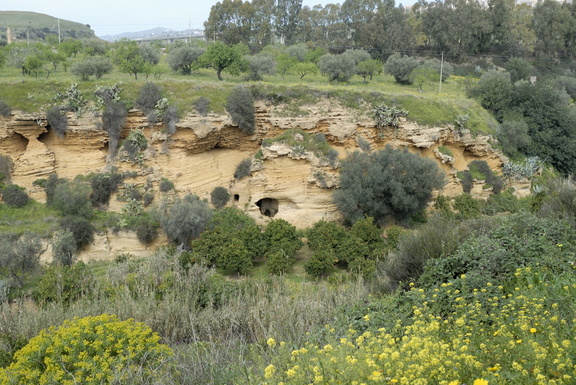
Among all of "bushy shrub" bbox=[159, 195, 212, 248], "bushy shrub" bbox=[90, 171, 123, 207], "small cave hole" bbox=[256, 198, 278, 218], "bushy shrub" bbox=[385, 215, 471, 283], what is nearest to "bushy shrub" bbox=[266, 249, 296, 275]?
"bushy shrub" bbox=[159, 195, 212, 248]

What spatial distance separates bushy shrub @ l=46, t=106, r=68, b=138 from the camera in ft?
69.8

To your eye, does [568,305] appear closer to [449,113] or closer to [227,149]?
[227,149]

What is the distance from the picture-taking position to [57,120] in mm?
21375

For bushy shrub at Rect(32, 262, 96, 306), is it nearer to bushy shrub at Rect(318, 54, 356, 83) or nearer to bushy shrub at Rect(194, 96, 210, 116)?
bushy shrub at Rect(194, 96, 210, 116)

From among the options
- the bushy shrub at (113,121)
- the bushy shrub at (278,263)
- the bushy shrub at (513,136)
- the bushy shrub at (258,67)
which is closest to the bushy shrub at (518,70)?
the bushy shrub at (513,136)

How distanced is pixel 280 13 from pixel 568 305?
54039 millimetres

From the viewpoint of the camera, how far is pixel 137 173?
70.9 ft

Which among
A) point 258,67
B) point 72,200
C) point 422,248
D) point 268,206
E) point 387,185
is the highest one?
point 258,67

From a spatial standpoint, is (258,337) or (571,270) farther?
(258,337)

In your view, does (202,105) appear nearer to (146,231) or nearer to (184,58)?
(146,231)

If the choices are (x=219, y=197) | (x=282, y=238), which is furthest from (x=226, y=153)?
(x=282, y=238)

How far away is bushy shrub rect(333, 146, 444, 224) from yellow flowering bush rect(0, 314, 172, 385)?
1459 cm

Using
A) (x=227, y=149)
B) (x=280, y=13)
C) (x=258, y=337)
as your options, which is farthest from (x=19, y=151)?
(x=280, y=13)

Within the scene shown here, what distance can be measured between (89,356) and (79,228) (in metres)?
13.7
